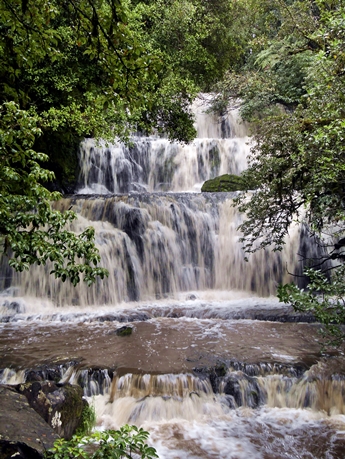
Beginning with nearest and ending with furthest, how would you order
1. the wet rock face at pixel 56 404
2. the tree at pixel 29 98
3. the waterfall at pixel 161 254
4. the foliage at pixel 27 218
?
the tree at pixel 29 98, the foliage at pixel 27 218, the wet rock face at pixel 56 404, the waterfall at pixel 161 254

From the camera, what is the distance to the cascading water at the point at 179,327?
5.82m

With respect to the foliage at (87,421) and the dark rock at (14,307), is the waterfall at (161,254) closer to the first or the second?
the dark rock at (14,307)

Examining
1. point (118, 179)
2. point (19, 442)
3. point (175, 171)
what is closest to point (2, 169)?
point (19, 442)

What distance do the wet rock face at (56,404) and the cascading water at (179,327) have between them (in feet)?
2.03

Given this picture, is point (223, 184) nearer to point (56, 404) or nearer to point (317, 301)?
point (317, 301)

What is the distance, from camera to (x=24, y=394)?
16.7 feet

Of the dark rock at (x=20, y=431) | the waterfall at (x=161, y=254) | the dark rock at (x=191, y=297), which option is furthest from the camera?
the dark rock at (x=191, y=297)

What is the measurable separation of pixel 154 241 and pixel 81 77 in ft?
19.0

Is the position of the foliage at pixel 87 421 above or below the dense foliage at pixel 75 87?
below

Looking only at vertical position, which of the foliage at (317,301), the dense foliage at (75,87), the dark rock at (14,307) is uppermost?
the dense foliage at (75,87)

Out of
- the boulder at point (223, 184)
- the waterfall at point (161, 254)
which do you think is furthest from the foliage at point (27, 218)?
the boulder at point (223, 184)

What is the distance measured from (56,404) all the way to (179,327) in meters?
4.48

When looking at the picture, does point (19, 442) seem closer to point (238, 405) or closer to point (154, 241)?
point (238, 405)

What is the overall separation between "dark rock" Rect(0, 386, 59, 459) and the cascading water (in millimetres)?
1659
